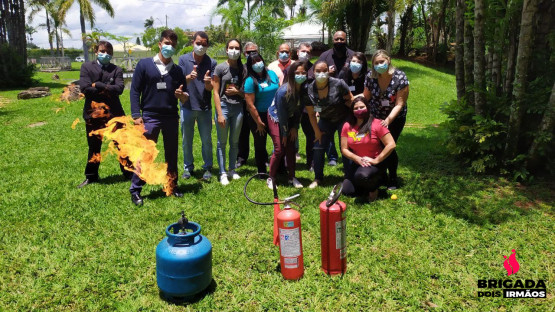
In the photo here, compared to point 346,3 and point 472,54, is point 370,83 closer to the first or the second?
point 472,54

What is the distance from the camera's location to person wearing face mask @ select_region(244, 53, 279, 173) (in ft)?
19.7

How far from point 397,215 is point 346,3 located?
18.9m

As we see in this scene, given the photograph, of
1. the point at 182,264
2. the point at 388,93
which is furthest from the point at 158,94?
the point at 388,93

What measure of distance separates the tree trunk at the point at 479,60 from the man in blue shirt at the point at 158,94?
4833 mm

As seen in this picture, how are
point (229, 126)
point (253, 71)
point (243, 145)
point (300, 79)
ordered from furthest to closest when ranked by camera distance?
point (243, 145) → point (229, 126) → point (253, 71) → point (300, 79)

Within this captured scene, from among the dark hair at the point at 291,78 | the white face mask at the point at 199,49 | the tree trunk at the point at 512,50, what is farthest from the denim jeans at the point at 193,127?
the tree trunk at the point at 512,50

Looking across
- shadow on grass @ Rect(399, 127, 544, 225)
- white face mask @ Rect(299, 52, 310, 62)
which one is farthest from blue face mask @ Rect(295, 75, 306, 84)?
shadow on grass @ Rect(399, 127, 544, 225)

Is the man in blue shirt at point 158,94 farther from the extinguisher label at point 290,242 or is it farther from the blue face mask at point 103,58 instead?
the extinguisher label at point 290,242

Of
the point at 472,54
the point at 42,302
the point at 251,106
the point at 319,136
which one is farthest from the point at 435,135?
the point at 42,302

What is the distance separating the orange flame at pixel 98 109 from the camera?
592 centimetres

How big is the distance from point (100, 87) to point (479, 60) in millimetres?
6190

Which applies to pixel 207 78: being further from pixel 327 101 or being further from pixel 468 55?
pixel 468 55

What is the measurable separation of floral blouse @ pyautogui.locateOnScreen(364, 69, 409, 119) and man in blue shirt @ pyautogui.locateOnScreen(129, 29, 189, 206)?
281 cm

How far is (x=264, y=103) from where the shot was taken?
626cm
